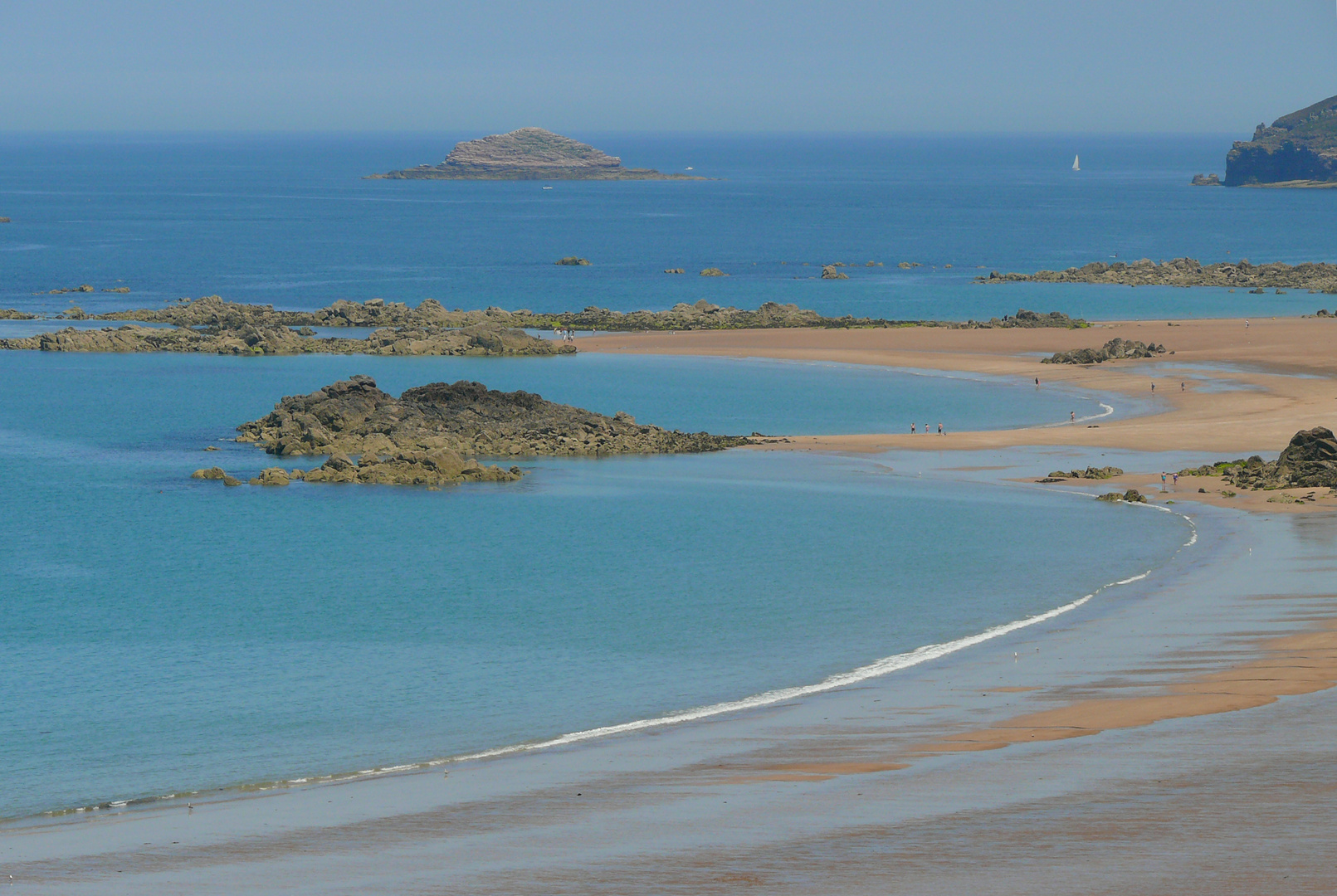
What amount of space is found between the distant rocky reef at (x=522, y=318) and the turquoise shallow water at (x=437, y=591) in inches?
1257

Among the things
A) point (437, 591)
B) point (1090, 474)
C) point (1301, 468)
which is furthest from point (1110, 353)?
point (437, 591)

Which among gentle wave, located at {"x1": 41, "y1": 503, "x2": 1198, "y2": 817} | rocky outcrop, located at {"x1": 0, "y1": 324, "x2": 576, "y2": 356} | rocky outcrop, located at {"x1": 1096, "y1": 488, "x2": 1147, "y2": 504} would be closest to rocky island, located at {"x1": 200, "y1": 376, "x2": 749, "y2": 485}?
rocky outcrop, located at {"x1": 1096, "y1": 488, "x2": 1147, "y2": 504}

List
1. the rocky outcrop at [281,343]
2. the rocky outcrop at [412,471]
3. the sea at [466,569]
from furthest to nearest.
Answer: the rocky outcrop at [281,343]
the rocky outcrop at [412,471]
the sea at [466,569]

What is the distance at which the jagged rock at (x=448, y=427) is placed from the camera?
59.7m

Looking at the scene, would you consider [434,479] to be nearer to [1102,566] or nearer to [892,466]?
[892,466]

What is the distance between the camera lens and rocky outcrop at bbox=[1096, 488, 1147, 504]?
160 ft

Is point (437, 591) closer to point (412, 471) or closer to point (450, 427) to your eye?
point (412, 471)

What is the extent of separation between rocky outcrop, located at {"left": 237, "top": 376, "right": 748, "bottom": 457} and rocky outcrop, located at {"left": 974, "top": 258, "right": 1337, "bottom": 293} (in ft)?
249

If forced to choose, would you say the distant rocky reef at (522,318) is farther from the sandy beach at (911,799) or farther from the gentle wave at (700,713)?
the sandy beach at (911,799)

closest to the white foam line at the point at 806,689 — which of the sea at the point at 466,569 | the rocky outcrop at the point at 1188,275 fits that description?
the sea at the point at 466,569

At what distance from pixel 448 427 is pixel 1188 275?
92.0 meters

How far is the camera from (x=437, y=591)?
128 feet

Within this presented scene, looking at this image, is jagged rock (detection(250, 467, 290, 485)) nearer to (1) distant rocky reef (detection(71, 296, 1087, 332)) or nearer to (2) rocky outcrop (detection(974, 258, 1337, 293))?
(1) distant rocky reef (detection(71, 296, 1087, 332))

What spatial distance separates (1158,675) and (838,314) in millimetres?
85065
